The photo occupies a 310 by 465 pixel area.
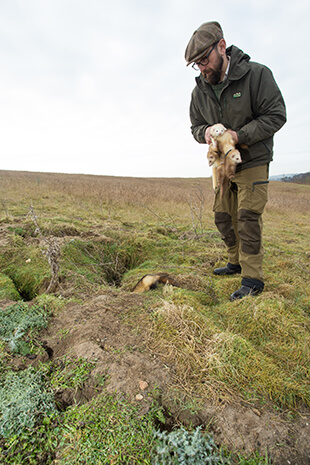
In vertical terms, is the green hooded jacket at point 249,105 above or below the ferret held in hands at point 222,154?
above

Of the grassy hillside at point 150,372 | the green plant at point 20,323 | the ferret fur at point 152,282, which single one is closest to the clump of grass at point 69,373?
the grassy hillside at point 150,372

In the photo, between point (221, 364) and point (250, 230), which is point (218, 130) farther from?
point (221, 364)

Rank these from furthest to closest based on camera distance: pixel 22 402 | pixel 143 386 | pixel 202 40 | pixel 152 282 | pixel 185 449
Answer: pixel 152 282, pixel 202 40, pixel 143 386, pixel 22 402, pixel 185 449

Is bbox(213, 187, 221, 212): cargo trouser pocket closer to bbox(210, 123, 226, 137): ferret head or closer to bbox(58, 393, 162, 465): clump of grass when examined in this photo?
bbox(210, 123, 226, 137): ferret head

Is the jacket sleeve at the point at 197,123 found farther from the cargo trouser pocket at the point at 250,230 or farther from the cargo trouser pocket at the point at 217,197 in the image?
the cargo trouser pocket at the point at 250,230

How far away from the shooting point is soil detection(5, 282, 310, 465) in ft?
3.82

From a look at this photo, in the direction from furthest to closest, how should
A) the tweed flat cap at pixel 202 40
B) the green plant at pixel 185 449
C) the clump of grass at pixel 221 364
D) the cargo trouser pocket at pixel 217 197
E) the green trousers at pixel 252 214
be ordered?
the cargo trouser pocket at pixel 217 197 < the green trousers at pixel 252 214 < the tweed flat cap at pixel 202 40 < the clump of grass at pixel 221 364 < the green plant at pixel 185 449

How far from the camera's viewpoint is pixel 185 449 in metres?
1.11

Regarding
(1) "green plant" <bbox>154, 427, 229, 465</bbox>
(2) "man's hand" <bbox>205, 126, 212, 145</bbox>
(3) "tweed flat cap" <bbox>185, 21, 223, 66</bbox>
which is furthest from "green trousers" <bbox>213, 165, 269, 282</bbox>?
(1) "green plant" <bbox>154, 427, 229, 465</bbox>

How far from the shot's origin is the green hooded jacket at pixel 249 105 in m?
2.36

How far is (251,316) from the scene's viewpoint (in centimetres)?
210

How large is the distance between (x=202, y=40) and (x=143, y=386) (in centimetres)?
281

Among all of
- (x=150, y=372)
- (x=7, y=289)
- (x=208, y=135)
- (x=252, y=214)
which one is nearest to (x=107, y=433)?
(x=150, y=372)

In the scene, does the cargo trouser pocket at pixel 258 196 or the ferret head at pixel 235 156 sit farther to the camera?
the cargo trouser pocket at pixel 258 196
